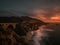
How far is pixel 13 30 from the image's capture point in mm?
1761

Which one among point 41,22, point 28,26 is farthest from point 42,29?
point 28,26

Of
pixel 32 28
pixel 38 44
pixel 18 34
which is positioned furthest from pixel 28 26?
pixel 38 44

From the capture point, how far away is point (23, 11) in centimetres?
177

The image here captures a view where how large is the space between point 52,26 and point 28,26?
347 mm

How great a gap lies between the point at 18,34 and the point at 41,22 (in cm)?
38

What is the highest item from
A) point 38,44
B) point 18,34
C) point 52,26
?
point 52,26

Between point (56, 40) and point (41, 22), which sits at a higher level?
point (41, 22)

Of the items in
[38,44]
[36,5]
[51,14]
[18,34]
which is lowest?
[38,44]

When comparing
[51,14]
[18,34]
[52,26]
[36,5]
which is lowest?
[18,34]

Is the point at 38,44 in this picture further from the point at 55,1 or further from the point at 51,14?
the point at 55,1

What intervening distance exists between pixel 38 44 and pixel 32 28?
0.25m

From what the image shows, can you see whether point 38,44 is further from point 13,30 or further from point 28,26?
point 13,30

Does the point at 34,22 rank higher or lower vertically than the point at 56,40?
higher

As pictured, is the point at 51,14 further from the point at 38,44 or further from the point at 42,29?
the point at 38,44
